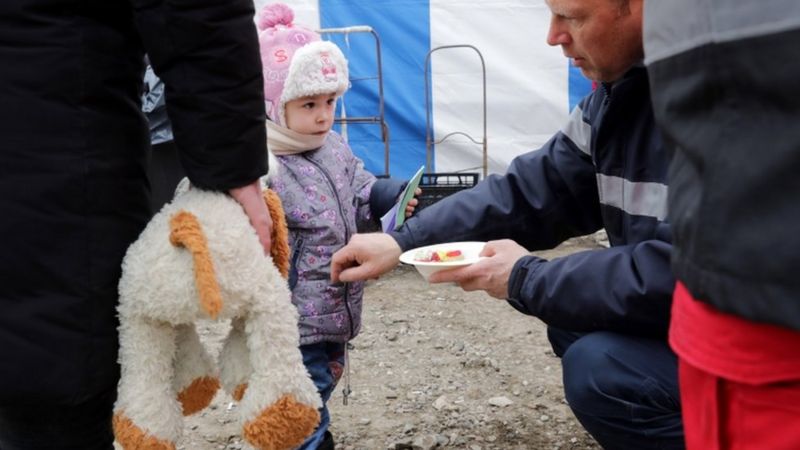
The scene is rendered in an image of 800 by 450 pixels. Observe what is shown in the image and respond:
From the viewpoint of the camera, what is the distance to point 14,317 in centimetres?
148

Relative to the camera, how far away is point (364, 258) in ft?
7.36

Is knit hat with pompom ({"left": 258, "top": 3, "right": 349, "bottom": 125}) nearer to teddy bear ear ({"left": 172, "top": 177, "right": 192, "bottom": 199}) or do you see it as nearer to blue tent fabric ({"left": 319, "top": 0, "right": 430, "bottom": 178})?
teddy bear ear ({"left": 172, "top": 177, "right": 192, "bottom": 199})

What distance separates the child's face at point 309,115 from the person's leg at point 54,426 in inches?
46.6

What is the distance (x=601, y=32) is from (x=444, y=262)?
0.60 metres

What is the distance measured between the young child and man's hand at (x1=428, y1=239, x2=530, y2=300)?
0.67m

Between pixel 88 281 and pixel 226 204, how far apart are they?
10.7 inches

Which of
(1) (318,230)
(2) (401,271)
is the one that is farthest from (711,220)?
(2) (401,271)

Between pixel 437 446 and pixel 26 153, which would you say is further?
pixel 437 446

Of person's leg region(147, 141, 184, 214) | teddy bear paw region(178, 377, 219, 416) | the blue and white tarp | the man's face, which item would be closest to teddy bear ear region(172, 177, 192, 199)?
teddy bear paw region(178, 377, 219, 416)

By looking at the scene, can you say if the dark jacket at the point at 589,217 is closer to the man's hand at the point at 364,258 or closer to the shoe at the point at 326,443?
the man's hand at the point at 364,258

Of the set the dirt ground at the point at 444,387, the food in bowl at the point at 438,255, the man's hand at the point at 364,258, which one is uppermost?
the food in bowl at the point at 438,255

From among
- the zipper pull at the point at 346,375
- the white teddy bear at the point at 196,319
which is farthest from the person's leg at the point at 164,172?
the white teddy bear at the point at 196,319

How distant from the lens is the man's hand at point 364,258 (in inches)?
87.5

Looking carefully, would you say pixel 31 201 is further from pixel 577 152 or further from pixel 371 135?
pixel 371 135
